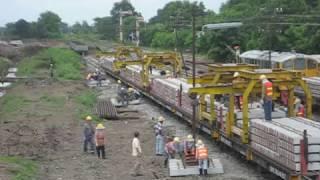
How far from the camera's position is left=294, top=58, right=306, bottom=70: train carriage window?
41000mm

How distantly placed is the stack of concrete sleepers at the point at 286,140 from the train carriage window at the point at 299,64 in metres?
22.2

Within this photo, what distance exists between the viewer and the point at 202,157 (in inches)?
771

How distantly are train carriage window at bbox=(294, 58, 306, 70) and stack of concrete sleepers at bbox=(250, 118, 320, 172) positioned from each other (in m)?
22.2

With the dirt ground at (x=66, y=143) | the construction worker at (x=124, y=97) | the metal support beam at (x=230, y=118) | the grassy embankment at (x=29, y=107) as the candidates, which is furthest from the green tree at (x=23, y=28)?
the metal support beam at (x=230, y=118)

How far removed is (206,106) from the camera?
25.8 meters

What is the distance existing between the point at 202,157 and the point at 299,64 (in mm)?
23262

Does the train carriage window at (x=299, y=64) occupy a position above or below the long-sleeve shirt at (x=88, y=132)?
above

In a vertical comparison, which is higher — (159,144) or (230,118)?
(230,118)

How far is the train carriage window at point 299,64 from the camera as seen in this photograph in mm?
41000

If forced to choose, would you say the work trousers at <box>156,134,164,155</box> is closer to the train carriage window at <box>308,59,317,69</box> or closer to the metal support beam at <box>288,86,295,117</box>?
the metal support beam at <box>288,86,295,117</box>

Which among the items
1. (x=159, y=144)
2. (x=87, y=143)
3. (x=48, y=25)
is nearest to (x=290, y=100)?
(x=159, y=144)

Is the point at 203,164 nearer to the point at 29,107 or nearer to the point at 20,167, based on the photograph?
the point at 20,167

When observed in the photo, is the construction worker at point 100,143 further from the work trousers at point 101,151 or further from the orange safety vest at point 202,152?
the orange safety vest at point 202,152

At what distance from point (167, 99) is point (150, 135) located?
599cm
